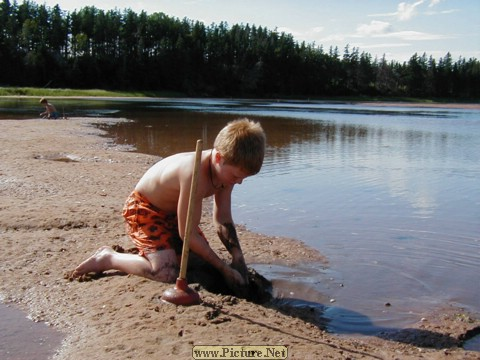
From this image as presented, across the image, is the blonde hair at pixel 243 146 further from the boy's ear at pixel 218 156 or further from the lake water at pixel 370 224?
Answer: the lake water at pixel 370 224

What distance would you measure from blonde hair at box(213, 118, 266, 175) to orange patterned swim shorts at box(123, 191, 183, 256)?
965mm

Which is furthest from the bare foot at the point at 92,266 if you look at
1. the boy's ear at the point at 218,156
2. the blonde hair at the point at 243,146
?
the blonde hair at the point at 243,146

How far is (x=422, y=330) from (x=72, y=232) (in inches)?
144

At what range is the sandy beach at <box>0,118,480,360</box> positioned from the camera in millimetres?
3350

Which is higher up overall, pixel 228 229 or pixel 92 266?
pixel 228 229

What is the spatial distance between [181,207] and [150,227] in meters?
0.60

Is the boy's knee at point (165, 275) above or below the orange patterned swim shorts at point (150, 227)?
below

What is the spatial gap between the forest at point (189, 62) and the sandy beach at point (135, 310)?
6816 centimetres

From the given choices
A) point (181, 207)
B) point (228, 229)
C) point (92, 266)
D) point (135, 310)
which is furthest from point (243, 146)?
point (92, 266)

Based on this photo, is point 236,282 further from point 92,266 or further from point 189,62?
point 189,62

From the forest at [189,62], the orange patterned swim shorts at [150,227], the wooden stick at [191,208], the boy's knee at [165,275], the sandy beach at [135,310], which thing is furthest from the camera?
the forest at [189,62]

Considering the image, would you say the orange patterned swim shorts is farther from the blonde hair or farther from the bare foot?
the blonde hair

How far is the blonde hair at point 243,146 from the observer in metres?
3.71

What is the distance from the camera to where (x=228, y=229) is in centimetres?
457
